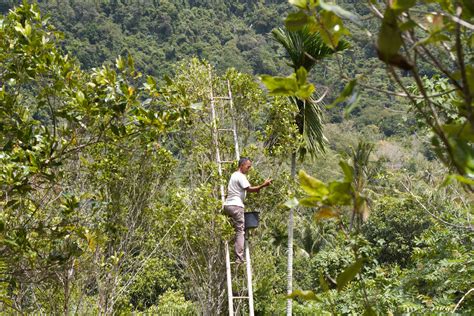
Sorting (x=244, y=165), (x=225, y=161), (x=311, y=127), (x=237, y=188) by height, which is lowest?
(x=237, y=188)

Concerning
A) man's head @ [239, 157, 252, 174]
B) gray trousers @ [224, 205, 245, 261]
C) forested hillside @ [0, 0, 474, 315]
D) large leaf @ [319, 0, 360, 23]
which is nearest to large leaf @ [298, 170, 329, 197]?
forested hillside @ [0, 0, 474, 315]

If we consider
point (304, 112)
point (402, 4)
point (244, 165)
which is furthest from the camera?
point (304, 112)

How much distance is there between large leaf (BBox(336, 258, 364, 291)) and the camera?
0.78m

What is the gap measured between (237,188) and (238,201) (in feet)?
0.53

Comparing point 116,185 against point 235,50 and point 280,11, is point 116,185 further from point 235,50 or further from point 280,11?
point 280,11

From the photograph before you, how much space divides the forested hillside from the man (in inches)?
4.5

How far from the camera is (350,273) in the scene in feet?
2.62

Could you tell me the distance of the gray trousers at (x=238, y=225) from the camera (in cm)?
568

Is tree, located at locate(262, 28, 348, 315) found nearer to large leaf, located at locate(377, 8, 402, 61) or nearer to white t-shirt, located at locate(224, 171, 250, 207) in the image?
white t-shirt, located at locate(224, 171, 250, 207)

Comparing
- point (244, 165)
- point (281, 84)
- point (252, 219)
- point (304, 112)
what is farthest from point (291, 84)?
point (304, 112)

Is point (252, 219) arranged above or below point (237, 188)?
below

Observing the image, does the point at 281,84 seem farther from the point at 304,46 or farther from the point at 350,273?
the point at 304,46

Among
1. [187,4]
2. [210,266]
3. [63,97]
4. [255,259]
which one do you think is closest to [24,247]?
[63,97]

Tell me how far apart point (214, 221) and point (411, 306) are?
6.92 feet
